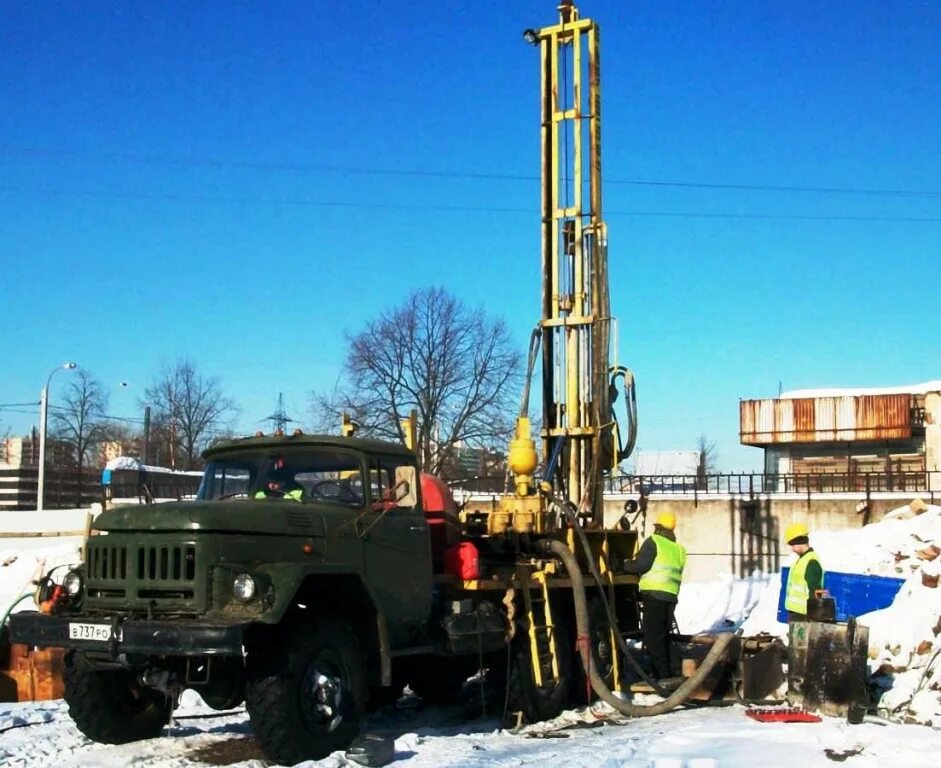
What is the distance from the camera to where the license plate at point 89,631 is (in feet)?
24.0

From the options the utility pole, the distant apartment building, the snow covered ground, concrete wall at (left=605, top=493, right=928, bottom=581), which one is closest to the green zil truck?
the snow covered ground

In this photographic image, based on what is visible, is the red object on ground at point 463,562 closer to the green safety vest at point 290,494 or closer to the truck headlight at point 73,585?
the green safety vest at point 290,494

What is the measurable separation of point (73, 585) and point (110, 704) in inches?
36.8

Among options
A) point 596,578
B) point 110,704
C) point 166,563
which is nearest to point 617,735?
point 596,578

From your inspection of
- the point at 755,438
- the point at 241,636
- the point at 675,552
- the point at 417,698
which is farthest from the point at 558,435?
the point at 755,438

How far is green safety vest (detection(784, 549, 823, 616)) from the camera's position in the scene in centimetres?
1030

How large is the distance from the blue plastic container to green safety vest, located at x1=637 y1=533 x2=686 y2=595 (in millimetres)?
1794

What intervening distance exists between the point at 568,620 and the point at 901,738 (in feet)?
11.8

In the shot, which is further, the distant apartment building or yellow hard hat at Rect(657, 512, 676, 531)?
the distant apartment building

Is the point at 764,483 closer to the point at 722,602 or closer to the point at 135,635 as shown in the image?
the point at 722,602

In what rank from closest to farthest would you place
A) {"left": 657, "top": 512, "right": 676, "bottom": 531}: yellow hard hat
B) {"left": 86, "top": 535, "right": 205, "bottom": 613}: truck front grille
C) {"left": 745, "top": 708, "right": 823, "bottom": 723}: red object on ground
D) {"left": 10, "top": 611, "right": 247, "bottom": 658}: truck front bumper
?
{"left": 10, "top": 611, "right": 247, "bottom": 658}: truck front bumper < {"left": 86, "top": 535, "right": 205, "bottom": 613}: truck front grille < {"left": 745, "top": 708, "right": 823, "bottom": 723}: red object on ground < {"left": 657, "top": 512, "right": 676, "bottom": 531}: yellow hard hat

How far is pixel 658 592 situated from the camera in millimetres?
11086

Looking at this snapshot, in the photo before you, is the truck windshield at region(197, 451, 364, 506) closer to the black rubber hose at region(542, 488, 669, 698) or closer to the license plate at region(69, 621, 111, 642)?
the license plate at region(69, 621, 111, 642)

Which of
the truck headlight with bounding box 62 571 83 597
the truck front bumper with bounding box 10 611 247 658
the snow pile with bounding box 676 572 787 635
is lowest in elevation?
the snow pile with bounding box 676 572 787 635
